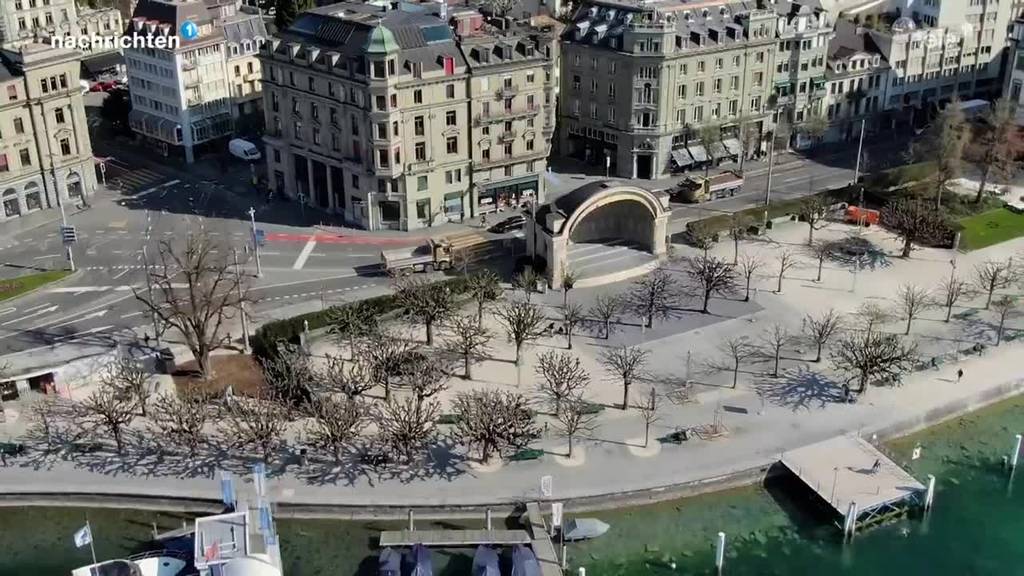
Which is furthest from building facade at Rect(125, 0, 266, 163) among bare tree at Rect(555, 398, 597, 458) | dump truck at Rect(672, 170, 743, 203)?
bare tree at Rect(555, 398, 597, 458)

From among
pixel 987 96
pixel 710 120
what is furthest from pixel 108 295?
pixel 987 96

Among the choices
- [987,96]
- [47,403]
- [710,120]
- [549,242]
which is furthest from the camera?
[987,96]

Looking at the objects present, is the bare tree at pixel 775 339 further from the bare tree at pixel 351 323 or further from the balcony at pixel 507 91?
the balcony at pixel 507 91

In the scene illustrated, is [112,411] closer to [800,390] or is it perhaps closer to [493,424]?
[493,424]

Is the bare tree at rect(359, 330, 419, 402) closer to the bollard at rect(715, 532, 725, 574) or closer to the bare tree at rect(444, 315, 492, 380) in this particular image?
the bare tree at rect(444, 315, 492, 380)

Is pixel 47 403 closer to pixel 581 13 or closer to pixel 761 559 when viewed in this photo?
pixel 761 559

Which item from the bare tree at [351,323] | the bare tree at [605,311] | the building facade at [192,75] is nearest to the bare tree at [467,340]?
the bare tree at [351,323]

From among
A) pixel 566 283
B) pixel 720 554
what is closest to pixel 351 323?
pixel 566 283
